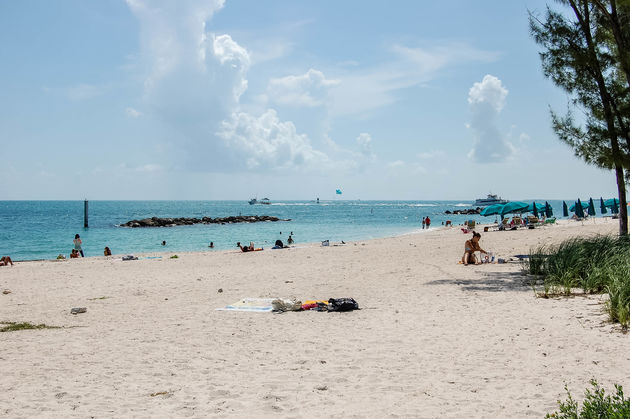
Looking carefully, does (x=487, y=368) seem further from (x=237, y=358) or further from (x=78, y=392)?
(x=78, y=392)

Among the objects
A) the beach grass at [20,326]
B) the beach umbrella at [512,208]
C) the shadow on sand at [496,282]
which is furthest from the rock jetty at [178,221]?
the shadow on sand at [496,282]

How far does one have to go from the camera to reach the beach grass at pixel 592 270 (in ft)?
26.7

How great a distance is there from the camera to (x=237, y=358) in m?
6.81

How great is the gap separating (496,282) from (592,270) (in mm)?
2547

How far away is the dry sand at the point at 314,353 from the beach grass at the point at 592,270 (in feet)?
1.63

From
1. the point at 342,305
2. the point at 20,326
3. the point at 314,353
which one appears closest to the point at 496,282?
the point at 342,305

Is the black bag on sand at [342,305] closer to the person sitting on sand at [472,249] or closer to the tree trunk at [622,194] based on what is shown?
the person sitting on sand at [472,249]

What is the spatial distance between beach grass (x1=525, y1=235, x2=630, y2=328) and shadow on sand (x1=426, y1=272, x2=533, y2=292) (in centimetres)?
55

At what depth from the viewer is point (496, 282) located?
1238cm

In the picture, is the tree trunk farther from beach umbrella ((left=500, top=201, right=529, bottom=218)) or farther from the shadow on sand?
beach umbrella ((left=500, top=201, right=529, bottom=218))

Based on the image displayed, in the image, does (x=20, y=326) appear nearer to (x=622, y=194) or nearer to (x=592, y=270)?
(x=592, y=270)

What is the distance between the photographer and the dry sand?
508 cm

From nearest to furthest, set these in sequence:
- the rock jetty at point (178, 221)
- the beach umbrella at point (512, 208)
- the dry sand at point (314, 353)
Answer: the dry sand at point (314, 353) < the beach umbrella at point (512, 208) < the rock jetty at point (178, 221)

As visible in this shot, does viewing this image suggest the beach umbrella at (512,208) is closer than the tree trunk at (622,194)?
No
